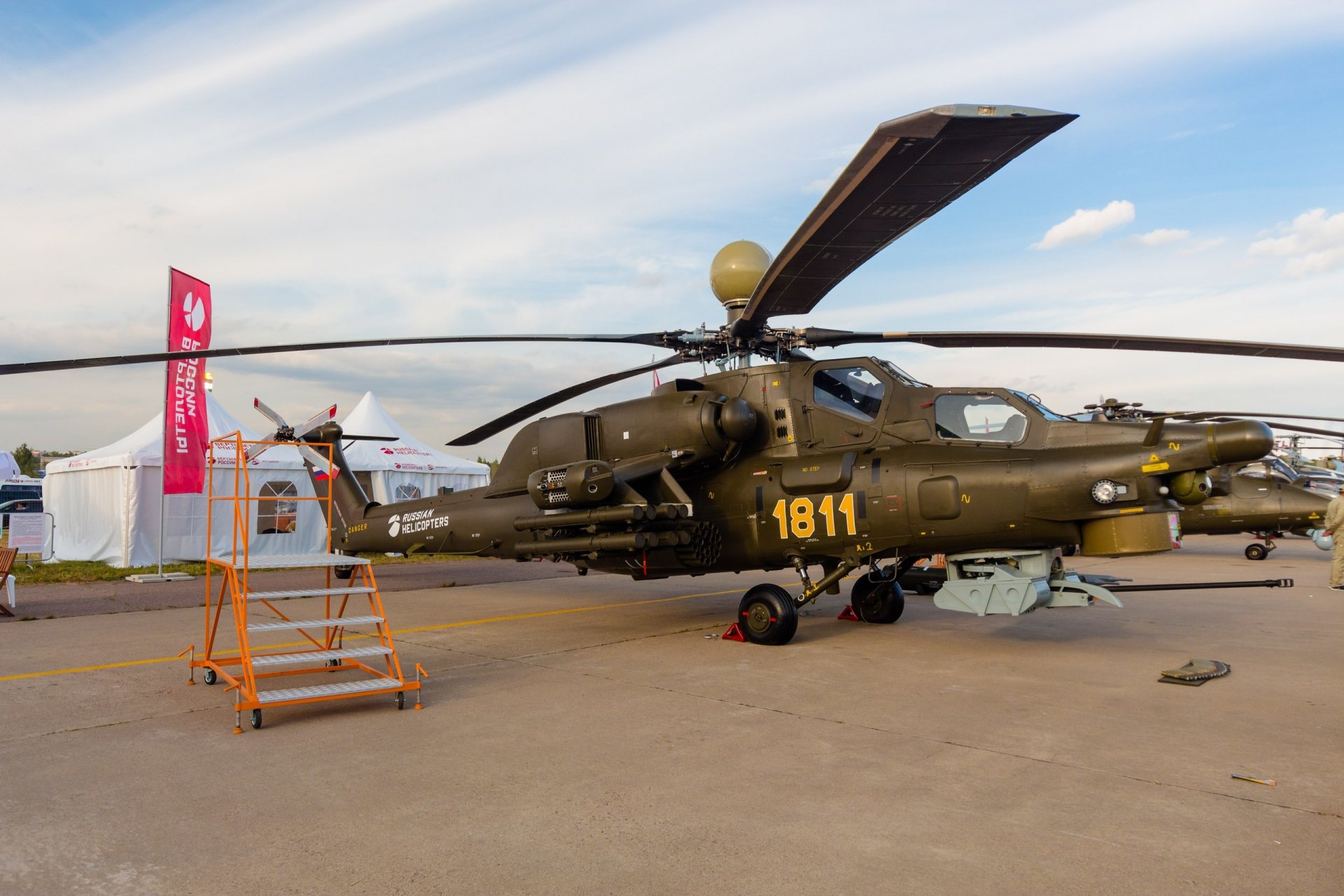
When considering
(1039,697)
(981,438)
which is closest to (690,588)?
(981,438)

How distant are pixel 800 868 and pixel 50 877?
120 inches

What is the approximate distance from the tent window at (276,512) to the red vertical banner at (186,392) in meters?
4.40

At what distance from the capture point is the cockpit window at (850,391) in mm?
8719

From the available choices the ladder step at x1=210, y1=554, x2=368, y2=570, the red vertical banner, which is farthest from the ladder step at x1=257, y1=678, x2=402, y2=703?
the red vertical banner

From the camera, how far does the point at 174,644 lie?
875 cm

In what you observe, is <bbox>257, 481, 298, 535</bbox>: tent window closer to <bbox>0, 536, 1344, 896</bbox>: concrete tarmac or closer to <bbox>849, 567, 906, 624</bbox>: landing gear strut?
<bbox>0, 536, 1344, 896</bbox>: concrete tarmac

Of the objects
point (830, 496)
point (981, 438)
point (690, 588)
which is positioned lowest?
point (690, 588)

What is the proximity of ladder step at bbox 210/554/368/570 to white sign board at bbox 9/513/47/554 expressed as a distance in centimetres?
1052

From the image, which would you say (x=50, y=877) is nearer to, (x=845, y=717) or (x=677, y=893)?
(x=677, y=893)

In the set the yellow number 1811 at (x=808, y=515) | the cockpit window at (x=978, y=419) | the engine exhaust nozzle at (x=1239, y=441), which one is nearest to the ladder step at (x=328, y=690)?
the yellow number 1811 at (x=808, y=515)

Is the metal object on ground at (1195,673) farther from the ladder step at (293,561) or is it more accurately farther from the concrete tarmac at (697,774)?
the ladder step at (293,561)

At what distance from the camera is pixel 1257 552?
750 inches

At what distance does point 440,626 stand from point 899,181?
7385 mm

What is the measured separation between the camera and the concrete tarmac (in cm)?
340
